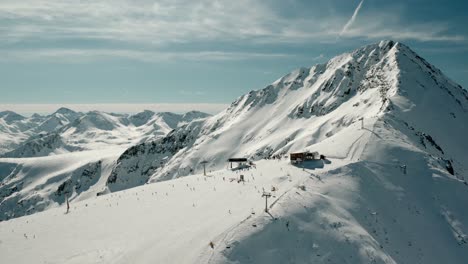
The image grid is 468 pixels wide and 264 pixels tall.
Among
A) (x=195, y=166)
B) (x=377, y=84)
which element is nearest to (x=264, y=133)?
(x=195, y=166)

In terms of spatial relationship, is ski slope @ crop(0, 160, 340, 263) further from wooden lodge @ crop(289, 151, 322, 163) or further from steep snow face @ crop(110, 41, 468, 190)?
steep snow face @ crop(110, 41, 468, 190)

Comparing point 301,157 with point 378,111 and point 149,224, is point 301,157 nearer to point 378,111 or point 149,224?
point 149,224

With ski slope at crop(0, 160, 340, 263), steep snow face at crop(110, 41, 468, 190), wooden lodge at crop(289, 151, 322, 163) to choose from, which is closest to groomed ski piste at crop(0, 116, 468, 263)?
ski slope at crop(0, 160, 340, 263)

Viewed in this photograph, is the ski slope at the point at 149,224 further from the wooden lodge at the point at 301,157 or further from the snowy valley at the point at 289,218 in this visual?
the wooden lodge at the point at 301,157

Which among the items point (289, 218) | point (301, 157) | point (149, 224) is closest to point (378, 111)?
point (301, 157)

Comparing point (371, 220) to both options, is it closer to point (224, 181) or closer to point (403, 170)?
point (403, 170)

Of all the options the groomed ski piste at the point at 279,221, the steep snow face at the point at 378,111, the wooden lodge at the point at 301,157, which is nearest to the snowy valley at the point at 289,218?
the groomed ski piste at the point at 279,221

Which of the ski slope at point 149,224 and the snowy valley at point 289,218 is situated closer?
the snowy valley at point 289,218

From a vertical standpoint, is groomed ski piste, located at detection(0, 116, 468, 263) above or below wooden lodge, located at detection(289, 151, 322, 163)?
below
